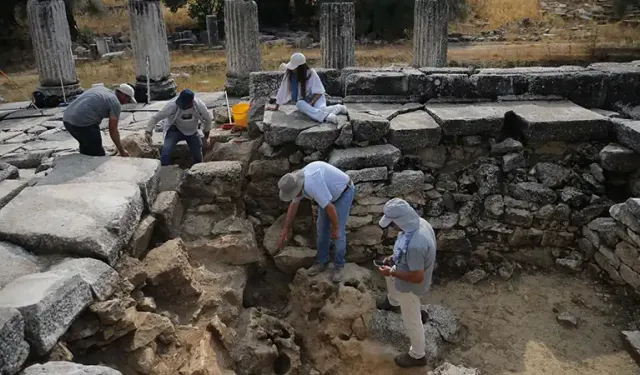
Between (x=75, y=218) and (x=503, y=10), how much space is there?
27.9 metres

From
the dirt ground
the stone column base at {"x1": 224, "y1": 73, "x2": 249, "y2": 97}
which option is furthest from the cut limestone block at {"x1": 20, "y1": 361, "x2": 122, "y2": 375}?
the stone column base at {"x1": 224, "y1": 73, "x2": 249, "y2": 97}

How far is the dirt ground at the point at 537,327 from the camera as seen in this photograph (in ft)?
18.3

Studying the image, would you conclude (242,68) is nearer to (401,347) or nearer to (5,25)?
(401,347)

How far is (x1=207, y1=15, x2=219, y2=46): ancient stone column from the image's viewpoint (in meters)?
24.8

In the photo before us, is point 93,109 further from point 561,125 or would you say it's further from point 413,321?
point 561,125

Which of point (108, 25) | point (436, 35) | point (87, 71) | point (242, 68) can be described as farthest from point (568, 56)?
point (108, 25)

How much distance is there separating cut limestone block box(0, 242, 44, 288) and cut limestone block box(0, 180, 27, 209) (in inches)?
39.6

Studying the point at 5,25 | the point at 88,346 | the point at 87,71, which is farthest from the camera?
the point at 5,25

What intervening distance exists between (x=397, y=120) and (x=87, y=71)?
51.4ft

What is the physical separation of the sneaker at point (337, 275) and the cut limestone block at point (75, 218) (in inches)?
83.1

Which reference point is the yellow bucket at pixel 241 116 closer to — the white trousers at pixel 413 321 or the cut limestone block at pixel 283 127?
the cut limestone block at pixel 283 127

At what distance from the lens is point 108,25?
96.1ft

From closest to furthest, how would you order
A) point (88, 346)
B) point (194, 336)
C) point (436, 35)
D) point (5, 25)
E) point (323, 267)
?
point (88, 346) → point (194, 336) → point (323, 267) → point (436, 35) → point (5, 25)

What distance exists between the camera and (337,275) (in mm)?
6066
